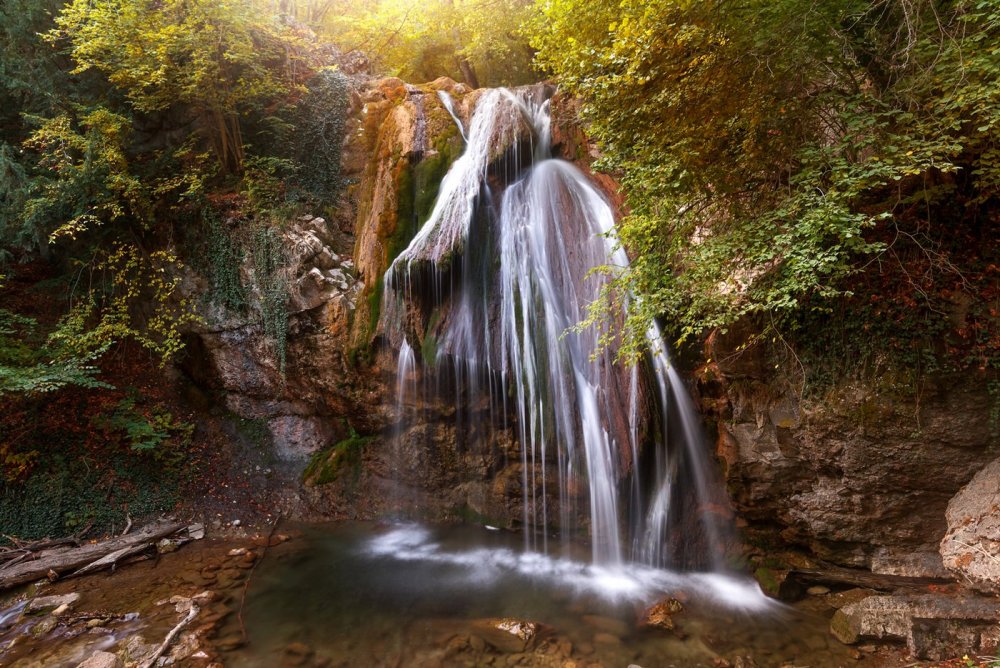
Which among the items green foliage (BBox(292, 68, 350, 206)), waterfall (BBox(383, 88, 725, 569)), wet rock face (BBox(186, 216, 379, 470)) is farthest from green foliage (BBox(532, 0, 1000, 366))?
green foliage (BBox(292, 68, 350, 206))

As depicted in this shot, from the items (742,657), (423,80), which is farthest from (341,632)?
(423,80)

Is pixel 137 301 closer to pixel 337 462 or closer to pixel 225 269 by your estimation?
pixel 225 269

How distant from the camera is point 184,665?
4598 mm

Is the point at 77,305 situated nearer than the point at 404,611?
No

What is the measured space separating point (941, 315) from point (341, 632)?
701 centimetres

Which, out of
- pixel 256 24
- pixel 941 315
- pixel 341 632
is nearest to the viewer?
pixel 941 315

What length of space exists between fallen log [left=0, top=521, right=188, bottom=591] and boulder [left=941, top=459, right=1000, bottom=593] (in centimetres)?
1011

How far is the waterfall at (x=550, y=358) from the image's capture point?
6.49m

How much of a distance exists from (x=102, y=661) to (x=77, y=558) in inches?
112

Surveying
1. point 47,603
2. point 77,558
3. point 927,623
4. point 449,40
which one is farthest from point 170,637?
point 449,40

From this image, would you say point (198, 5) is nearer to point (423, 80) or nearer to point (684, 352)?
point (423, 80)

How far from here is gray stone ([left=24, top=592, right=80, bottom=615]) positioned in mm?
5613

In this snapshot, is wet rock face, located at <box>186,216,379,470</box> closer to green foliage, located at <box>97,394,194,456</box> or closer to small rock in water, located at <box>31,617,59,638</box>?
green foliage, located at <box>97,394,194,456</box>

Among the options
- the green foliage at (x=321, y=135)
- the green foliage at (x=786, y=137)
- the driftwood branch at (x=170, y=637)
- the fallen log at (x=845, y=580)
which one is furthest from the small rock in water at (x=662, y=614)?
the green foliage at (x=321, y=135)
